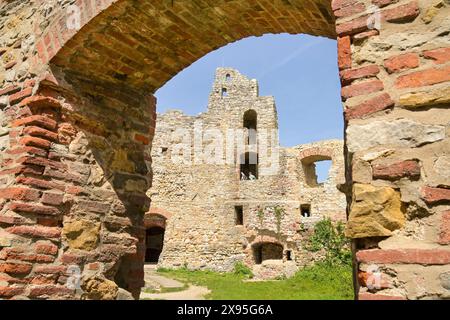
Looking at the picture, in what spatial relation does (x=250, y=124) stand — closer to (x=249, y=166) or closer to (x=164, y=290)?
(x=249, y=166)

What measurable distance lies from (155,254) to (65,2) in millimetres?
18118

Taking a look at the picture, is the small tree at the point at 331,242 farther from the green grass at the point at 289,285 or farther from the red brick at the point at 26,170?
the red brick at the point at 26,170

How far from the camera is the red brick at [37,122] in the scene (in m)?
3.64

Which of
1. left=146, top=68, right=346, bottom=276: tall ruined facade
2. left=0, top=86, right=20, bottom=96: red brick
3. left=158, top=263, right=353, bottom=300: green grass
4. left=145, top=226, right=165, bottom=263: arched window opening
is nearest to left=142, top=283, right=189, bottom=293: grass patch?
left=158, top=263, right=353, bottom=300: green grass

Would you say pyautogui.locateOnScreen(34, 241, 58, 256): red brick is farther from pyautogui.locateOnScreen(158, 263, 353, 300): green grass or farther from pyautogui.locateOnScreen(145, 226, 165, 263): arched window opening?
pyautogui.locateOnScreen(145, 226, 165, 263): arched window opening

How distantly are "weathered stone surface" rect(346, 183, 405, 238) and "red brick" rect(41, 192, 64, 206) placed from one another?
2654 millimetres

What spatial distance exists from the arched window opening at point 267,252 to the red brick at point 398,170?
51.3 ft

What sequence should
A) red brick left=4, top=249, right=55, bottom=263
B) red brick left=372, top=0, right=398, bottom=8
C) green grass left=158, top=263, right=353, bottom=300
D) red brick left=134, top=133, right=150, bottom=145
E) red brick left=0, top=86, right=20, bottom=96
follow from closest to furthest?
red brick left=372, top=0, right=398, bottom=8
red brick left=4, top=249, right=55, bottom=263
red brick left=0, top=86, right=20, bottom=96
red brick left=134, top=133, right=150, bottom=145
green grass left=158, top=263, right=353, bottom=300

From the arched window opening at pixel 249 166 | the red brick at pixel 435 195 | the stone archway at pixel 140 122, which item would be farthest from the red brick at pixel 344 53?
the arched window opening at pixel 249 166

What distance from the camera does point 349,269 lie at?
13.6 m

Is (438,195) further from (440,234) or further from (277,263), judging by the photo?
(277,263)

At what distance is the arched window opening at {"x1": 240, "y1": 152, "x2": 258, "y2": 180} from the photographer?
19.0 meters

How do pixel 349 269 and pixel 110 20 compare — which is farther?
pixel 349 269

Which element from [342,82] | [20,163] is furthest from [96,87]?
[342,82]
